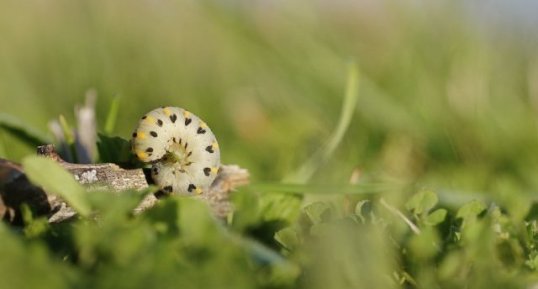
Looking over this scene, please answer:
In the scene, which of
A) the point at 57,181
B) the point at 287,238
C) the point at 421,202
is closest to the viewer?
the point at 57,181

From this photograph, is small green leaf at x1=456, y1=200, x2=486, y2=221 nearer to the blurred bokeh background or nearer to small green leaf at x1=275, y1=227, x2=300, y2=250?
small green leaf at x1=275, y1=227, x2=300, y2=250

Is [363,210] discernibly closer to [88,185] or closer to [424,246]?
[424,246]

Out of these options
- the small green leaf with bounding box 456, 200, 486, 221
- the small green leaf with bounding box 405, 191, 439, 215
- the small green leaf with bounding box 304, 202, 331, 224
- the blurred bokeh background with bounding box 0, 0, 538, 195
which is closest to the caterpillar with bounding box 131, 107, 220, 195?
the small green leaf with bounding box 304, 202, 331, 224

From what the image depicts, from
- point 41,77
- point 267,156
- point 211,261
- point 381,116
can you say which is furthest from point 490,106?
point 211,261

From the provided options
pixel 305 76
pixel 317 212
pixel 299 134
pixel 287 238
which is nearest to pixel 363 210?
pixel 317 212

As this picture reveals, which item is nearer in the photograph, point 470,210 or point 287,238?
point 287,238

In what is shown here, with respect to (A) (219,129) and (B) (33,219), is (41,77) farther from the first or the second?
(B) (33,219)
